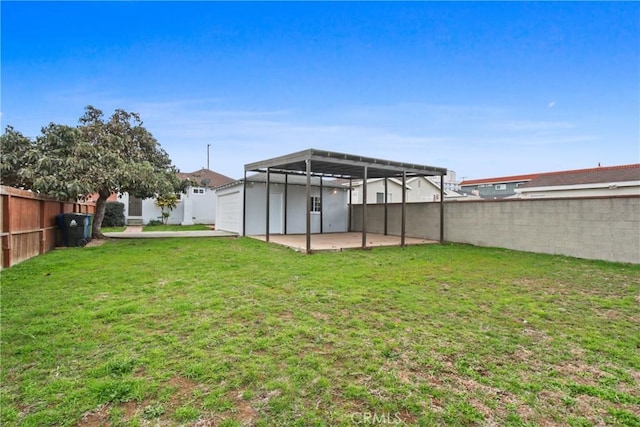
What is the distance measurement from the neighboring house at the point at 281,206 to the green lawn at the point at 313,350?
7.86 m

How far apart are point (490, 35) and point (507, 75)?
1.96 m

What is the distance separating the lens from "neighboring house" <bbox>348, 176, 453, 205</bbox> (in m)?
21.5

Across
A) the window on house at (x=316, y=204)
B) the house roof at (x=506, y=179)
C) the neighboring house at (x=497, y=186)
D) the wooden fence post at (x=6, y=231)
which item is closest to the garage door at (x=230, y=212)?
the window on house at (x=316, y=204)

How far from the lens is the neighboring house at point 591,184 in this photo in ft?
50.4

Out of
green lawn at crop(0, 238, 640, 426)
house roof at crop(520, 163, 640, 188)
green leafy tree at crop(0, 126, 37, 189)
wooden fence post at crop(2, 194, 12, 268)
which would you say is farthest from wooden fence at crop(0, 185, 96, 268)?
house roof at crop(520, 163, 640, 188)

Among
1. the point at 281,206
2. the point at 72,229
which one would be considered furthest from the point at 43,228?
the point at 281,206

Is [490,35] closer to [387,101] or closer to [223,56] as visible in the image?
[387,101]

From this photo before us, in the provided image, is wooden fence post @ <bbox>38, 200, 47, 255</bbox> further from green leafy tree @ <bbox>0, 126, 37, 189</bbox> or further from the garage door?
the garage door

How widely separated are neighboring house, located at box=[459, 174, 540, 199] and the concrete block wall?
2234 cm

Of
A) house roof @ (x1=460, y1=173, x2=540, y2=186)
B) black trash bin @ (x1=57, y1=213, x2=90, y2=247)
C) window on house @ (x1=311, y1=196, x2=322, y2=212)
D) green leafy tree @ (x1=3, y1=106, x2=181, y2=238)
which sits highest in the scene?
house roof @ (x1=460, y1=173, x2=540, y2=186)

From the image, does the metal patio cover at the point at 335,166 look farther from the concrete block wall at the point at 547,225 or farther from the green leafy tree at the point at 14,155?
the green leafy tree at the point at 14,155

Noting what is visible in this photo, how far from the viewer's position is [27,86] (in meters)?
10.6

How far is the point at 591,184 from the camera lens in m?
17.0

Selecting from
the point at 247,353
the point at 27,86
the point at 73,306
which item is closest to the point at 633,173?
the point at 247,353
